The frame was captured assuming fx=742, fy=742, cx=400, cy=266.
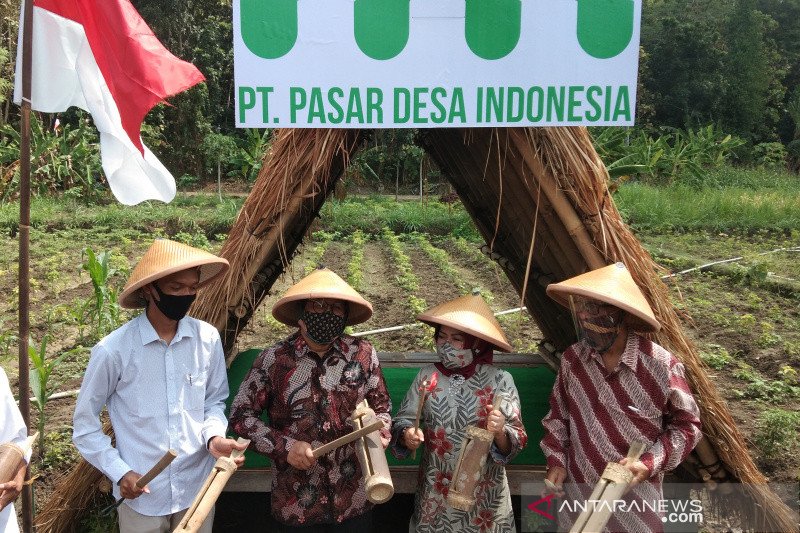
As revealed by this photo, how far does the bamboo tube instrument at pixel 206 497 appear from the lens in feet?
7.14

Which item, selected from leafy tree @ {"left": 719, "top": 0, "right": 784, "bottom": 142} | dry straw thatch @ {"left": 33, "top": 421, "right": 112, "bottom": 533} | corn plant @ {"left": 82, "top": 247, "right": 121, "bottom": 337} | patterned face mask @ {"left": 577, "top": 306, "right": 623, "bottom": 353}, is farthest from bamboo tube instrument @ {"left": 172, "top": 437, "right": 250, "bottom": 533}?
leafy tree @ {"left": 719, "top": 0, "right": 784, "bottom": 142}

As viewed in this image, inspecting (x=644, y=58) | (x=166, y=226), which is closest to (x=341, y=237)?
(x=166, y=226)

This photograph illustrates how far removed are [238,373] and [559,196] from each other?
1998 millimetres

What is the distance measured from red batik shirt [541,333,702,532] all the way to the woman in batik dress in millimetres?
222

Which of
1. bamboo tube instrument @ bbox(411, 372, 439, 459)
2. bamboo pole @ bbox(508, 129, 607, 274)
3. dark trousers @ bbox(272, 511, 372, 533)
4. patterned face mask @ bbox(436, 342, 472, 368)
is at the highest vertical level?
bamboo pole @ bbox(508, 129, 607, 274)

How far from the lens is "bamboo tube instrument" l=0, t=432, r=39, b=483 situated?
2.08 meters

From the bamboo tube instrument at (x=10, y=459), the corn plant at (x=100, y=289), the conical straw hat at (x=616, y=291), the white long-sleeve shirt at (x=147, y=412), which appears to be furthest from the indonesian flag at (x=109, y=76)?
the corn plant at (x=100, y=289)

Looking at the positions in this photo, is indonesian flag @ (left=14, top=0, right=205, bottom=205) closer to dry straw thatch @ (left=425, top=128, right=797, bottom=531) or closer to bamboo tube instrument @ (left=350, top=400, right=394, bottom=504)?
bamboo tube instrument @ (left=350, top=400, right=394, bottom=504)

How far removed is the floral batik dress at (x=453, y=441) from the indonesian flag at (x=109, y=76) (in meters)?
1.27

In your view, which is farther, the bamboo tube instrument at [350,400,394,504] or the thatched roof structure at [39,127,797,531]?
the thatched roof structure at [39,127,797,531]

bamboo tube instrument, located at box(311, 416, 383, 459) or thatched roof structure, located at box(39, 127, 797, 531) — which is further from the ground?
thatched roof structure, located at box(39, 127, 797, 531)

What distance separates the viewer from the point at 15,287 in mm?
7906

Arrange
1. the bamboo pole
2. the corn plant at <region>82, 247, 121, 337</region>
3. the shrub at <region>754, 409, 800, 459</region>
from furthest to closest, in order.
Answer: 1. the corn plant at <region>82, 247, 121, 337</region>
2. the shrub at <region>754, 409, 800, 459</region>
3. the bamboo pole

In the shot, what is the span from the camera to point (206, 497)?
2.24m
